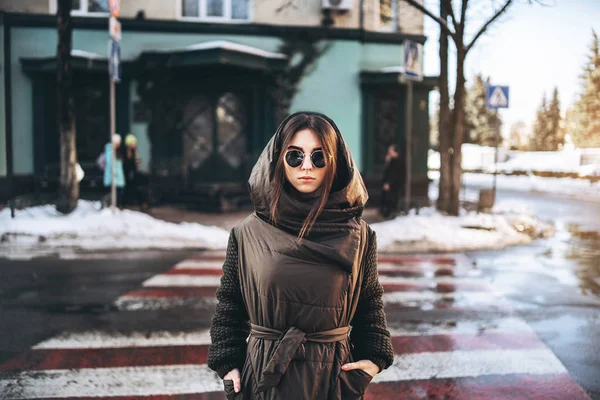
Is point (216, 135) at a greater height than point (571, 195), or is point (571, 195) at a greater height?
point (216, 135)

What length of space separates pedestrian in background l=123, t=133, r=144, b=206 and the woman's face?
13.1 meters

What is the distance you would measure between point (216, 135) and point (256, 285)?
14.6 m

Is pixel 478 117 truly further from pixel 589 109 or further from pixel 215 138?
pixel 215 138

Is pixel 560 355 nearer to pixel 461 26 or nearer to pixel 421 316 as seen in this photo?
pixel 421 316

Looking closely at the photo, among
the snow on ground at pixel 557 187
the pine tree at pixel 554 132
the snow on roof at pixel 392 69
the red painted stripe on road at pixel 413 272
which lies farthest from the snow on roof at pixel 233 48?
the pine tree at pixel 554 132

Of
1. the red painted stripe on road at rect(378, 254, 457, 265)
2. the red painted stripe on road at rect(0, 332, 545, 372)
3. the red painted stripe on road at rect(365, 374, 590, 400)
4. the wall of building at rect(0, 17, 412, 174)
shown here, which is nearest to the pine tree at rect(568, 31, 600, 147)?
the wall of building at rect(0, 17, 412, 174)

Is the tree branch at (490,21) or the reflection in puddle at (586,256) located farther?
the tree branch at (490,21)

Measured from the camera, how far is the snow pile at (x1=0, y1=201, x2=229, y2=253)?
1045 cm

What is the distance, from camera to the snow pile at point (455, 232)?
424 inches

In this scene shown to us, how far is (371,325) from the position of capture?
229cm

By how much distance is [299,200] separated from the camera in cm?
215

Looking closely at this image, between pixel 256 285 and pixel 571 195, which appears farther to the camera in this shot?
pixel 571 195

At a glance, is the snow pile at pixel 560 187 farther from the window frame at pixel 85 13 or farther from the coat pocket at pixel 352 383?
the coat pocket at pixel 352 383

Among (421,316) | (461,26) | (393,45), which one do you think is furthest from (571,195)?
(421,316)
